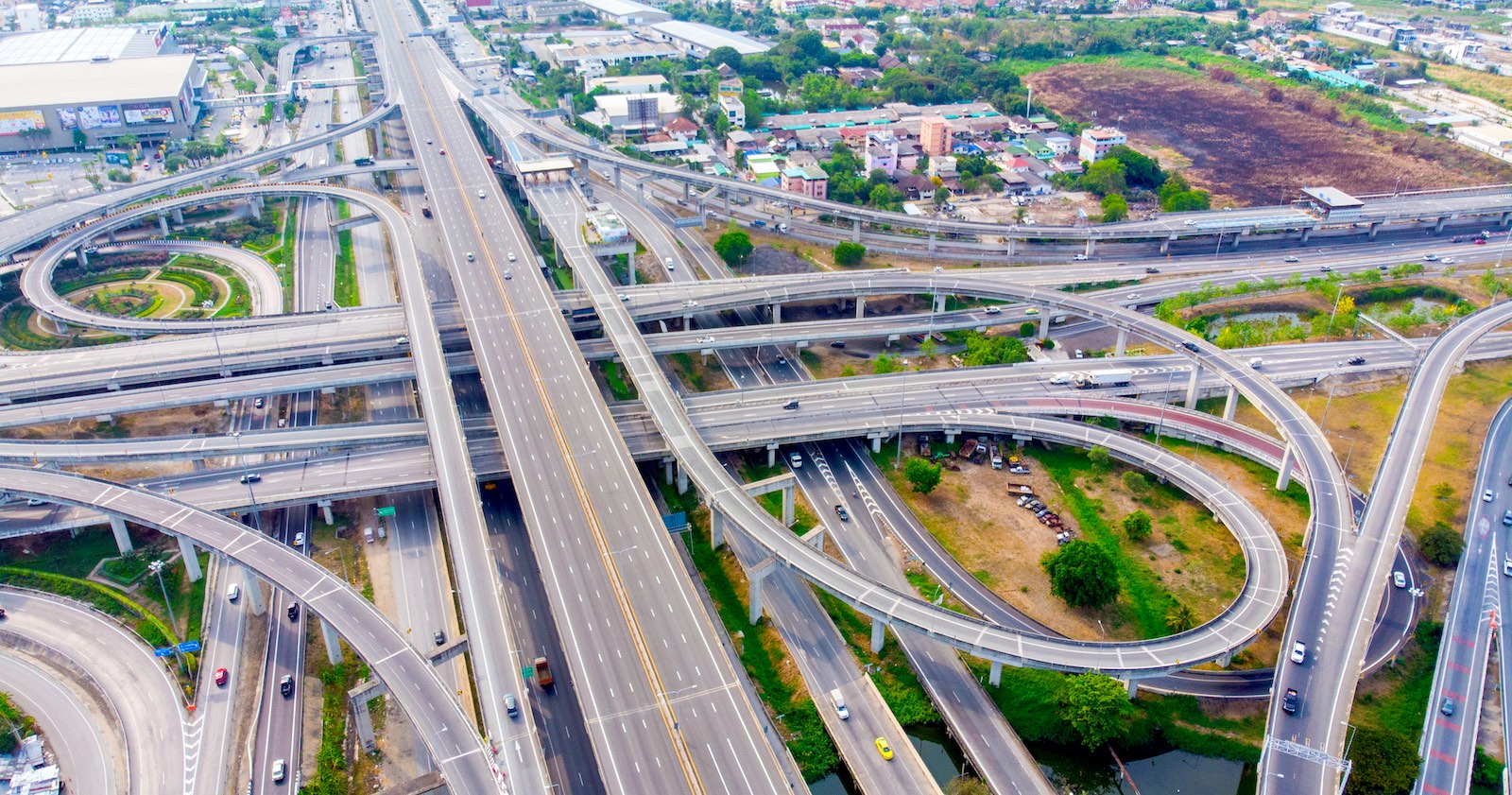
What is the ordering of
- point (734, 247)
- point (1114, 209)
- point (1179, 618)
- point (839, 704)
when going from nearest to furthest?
point (839, 704) → point (1179, 618) → point (734, 247) → point (1114, 209)

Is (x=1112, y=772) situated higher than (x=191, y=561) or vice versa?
(x=191, y=561)

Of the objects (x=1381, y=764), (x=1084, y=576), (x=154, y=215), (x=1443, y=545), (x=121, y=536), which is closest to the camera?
(x=1381, y=764)

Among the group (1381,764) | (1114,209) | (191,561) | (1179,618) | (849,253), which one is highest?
(1114,209)

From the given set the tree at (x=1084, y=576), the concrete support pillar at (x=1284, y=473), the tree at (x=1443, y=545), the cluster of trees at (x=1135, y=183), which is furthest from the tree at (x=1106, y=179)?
the tree at (x=1084, y=576)

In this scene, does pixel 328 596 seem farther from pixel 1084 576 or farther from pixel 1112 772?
pixel 1084 576

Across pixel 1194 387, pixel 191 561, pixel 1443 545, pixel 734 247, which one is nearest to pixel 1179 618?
pixel 1443 545

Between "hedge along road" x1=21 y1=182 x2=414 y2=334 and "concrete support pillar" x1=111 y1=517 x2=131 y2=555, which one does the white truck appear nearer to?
"hedge along road" x1=21 y1=182 x2=414 y2=334
